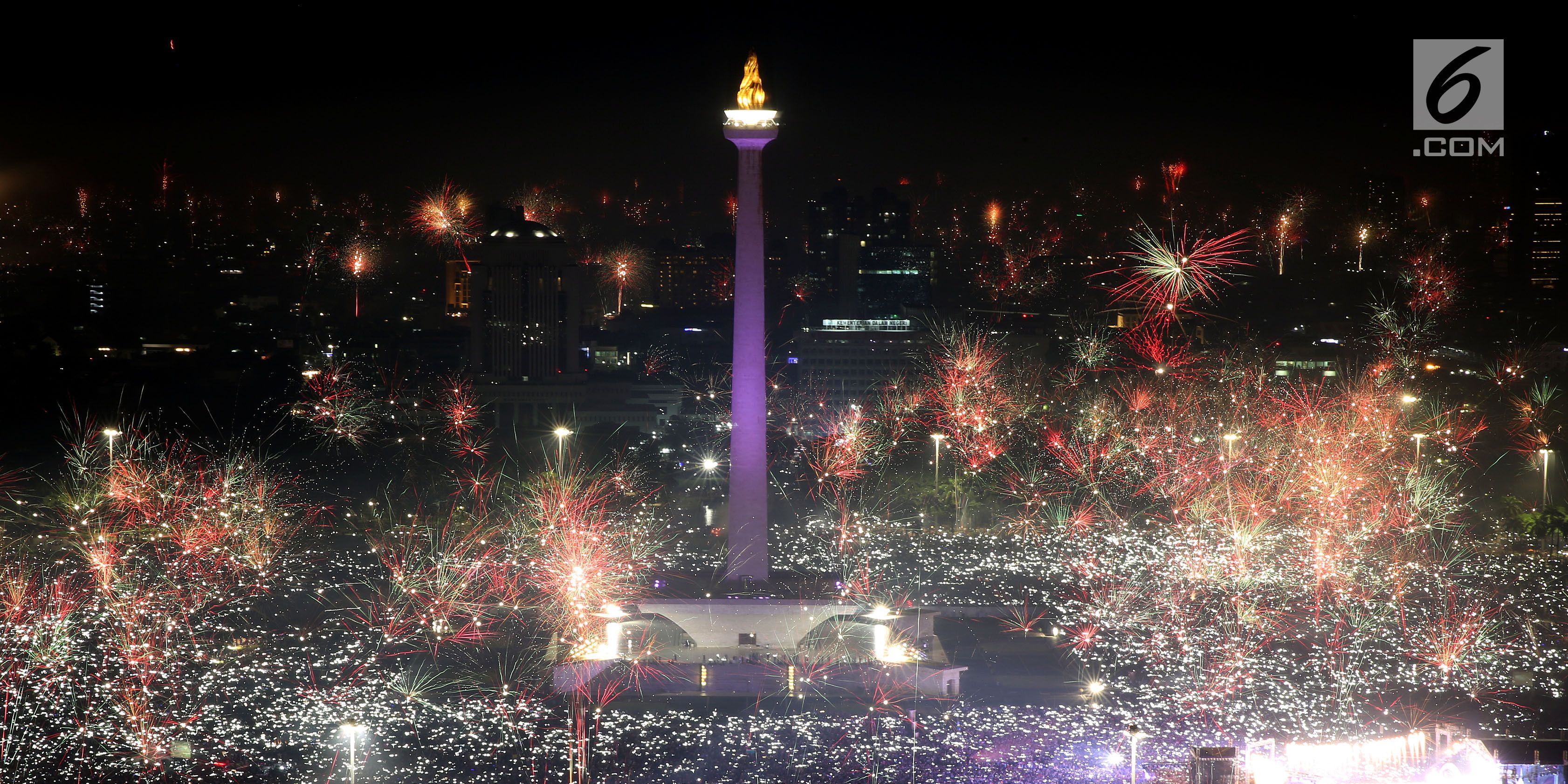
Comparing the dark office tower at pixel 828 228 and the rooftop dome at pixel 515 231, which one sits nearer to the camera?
the rooftop dome at pixel 515 231

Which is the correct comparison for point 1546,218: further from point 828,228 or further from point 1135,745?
point 1135,745

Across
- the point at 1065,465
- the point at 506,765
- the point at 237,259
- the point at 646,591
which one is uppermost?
the point at 237,259

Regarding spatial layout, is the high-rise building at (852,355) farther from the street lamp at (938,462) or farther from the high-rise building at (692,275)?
the street lamp at (938,462)

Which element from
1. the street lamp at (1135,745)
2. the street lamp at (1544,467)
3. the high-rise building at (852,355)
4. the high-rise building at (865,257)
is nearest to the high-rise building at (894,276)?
the high-rise building at (865,257)

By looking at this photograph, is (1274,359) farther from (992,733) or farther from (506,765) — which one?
(506,765)

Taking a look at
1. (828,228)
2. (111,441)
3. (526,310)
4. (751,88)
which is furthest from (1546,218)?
→ (111,441)

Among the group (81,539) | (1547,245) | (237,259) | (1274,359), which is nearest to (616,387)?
(237,259)
